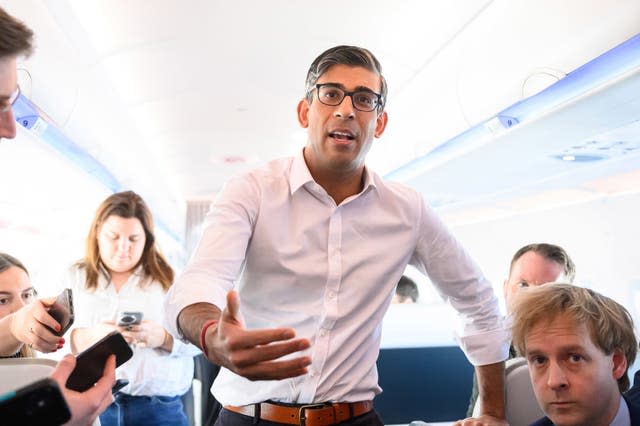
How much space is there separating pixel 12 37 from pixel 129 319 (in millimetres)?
1749

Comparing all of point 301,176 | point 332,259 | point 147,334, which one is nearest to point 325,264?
point 332,259

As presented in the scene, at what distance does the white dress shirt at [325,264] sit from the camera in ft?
5.76

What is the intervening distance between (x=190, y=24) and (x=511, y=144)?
89.5 inches

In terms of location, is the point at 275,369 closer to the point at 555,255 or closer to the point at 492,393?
the point at 492,393

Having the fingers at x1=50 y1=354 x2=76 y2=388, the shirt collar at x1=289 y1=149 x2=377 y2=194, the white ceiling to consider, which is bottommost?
the fingers at x1=50 y1=354 x2=76 y2=388

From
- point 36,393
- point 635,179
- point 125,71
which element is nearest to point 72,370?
point 36,393

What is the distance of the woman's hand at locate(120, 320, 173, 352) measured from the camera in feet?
8.86

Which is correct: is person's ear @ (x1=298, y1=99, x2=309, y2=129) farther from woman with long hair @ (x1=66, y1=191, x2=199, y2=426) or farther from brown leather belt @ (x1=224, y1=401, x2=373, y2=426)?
woman with long hair @ (x1=66, y1=191, x2=199, y2=426)

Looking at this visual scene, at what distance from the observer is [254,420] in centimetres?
174

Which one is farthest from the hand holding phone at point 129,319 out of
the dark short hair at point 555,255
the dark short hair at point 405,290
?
the dark short hair at point 405,290

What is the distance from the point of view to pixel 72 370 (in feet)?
4.38

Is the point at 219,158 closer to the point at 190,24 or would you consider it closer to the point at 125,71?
the point at 125,71

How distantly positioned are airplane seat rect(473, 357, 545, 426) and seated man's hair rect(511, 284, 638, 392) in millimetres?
166

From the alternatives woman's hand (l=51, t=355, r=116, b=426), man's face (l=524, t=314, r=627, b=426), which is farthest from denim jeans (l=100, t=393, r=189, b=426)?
man's face (l=524, t=314, r=627, b=426)
